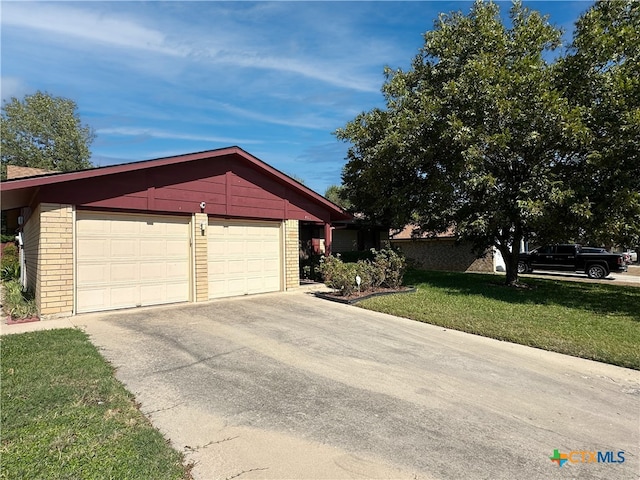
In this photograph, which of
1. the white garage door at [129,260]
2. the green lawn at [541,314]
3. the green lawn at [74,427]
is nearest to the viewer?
the green lawn at [74,427]

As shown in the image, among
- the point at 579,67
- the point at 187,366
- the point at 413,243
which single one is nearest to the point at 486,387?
the point at 187,366

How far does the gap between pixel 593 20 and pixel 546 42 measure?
1.31m

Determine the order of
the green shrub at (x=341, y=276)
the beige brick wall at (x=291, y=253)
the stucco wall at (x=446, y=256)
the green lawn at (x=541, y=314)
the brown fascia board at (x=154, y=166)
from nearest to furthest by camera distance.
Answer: the green lawn at (x=541, y=314) < the brown fascia board at (x=154, y=166) < the green shrub at (x=341, y=276) < the beige brick wall at (x=291, y=253) < the stucco wall at (x=446, y=256)

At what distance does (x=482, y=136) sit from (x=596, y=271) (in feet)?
46.0

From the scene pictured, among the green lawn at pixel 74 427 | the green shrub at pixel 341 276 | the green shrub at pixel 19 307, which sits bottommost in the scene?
the green lawn at pixel 74 427

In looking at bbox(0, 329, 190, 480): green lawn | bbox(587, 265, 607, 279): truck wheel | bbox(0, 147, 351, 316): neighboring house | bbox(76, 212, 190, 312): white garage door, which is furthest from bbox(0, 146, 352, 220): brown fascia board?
bbox(587, 265, 607, 279): truck wheel

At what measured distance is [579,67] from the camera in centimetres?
1122

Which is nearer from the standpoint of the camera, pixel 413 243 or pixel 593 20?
pixel 593 20

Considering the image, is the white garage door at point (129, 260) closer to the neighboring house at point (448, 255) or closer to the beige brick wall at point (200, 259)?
the beige brick wall at point (200, 259)

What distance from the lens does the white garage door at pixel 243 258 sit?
35.2ft

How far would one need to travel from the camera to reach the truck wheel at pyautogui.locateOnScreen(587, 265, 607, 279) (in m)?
19.6

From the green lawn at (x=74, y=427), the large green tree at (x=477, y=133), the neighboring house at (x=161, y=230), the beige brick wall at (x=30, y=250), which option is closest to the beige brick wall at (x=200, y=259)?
the neighboring house at (x=161, y=230)

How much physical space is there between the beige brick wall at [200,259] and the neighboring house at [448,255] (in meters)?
13.4

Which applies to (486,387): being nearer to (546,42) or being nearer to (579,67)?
(579,67)
